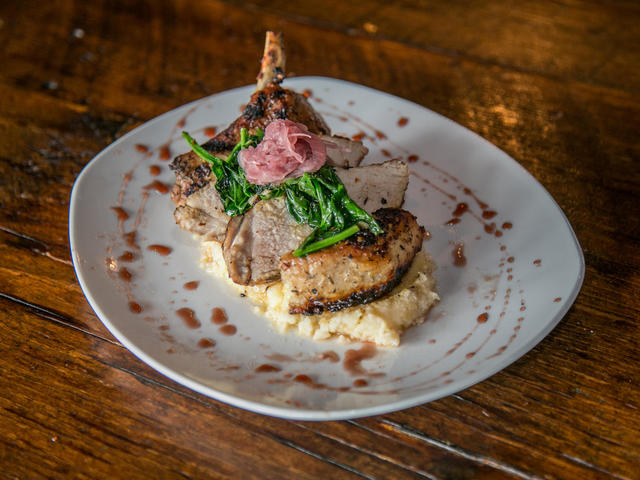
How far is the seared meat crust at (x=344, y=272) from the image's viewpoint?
9.51 feet

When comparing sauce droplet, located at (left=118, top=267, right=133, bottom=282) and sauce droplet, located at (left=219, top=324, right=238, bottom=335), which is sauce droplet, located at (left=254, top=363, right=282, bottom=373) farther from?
sauce droplet, located at (left=118, top=267, right=133, bottom=282)

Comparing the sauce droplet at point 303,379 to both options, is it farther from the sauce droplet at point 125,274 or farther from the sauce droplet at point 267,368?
the sauce droplet at point 125,274

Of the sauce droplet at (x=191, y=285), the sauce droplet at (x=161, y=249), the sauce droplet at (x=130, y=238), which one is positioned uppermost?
the sauce droplet at (x=130, y=238)

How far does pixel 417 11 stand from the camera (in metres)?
5.77

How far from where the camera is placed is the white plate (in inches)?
104

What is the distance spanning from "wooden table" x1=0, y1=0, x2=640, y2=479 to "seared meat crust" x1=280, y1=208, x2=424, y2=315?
535mm

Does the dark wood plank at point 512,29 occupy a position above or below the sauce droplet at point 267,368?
above

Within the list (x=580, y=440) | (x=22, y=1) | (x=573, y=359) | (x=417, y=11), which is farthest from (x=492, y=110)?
(x=22, y=1)

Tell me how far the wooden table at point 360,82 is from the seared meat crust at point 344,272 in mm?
535

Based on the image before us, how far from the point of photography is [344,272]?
114 inches

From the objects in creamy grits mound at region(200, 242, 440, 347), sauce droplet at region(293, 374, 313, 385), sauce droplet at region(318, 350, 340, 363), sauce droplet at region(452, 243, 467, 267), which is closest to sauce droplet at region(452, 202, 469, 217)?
sauce droplet at region(452, 243, 467, 267)

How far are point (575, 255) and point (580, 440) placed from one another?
0.84 meters

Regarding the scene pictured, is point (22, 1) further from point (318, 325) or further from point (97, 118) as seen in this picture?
point (318, 325)

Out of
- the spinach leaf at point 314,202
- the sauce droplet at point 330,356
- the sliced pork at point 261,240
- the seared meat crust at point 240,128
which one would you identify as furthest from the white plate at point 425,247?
the spinach leaf at point 314,202
